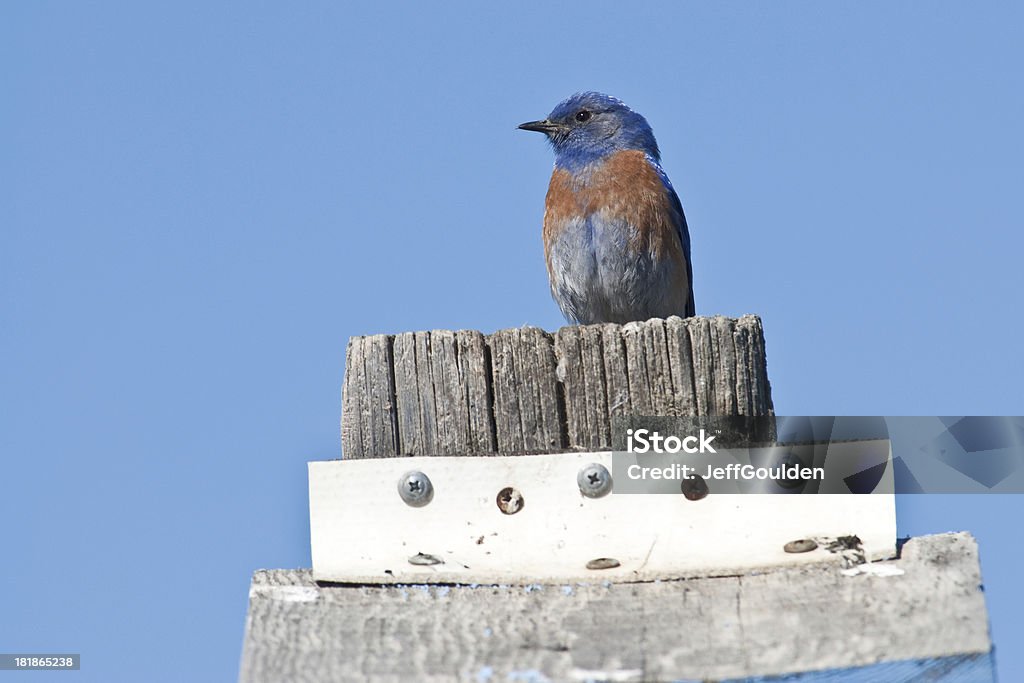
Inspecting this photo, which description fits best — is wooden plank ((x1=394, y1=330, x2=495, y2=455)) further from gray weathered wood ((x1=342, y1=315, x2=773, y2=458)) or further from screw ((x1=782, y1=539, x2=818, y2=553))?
screw ((x1=782, y1=539, x2=818, y2=553))

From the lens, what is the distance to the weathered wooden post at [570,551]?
10.8ft

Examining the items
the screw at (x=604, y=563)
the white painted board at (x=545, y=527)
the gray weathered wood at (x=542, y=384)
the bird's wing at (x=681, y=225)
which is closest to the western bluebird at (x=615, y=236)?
the bird's wing at (x=681, y=225)

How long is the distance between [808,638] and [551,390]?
117 centimetres

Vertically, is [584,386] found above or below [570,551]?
above

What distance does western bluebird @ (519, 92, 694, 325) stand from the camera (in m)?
8.13

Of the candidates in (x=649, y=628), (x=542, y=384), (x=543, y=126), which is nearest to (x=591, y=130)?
(x=543, y=126)

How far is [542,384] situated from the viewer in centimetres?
407

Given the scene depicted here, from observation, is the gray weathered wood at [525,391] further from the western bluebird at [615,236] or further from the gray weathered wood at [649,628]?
the western bluebird at [615,236]

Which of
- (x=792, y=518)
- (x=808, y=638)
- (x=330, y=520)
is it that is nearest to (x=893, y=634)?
(x=808, y=638)

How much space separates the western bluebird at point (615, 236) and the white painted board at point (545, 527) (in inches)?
172

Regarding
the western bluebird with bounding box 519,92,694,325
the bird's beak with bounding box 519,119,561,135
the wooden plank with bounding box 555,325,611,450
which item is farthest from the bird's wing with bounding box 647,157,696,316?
the wooden plank with bounding box 555,325,611,450

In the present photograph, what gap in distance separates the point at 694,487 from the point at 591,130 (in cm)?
556

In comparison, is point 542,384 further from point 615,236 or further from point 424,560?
point 615,236

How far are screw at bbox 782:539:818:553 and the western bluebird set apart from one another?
451cm
